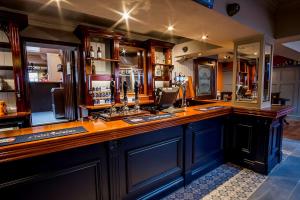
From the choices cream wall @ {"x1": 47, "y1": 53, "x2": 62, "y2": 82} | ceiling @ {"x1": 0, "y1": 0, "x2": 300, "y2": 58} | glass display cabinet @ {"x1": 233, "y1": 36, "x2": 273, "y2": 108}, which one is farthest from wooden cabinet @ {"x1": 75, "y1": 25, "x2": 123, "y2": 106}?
cream wall @ {"x1": 47, "y1": 53, "x2": 62, "y2": 82}

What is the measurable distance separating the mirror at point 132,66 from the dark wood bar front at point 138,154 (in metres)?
2.32

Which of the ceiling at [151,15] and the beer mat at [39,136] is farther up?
the ceiling at [151,15]

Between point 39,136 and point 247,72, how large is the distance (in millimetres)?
3527

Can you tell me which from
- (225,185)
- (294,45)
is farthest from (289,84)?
(225,185)

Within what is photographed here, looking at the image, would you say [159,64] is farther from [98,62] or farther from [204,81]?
[204,81]

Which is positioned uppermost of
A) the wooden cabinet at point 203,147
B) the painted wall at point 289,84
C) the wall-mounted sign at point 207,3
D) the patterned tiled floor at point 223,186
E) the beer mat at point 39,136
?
the wall-mounted sign at point 207,3

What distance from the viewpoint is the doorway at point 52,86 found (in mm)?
4577

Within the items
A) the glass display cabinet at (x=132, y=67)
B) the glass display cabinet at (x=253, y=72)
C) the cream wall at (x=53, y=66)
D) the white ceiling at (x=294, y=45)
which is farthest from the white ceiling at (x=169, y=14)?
the cream wall at (x=53, y=66)

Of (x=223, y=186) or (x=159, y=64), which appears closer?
(x=223, y=186)

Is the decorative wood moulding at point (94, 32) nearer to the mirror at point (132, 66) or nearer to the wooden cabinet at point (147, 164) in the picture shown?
the mirror at point (132, 66)

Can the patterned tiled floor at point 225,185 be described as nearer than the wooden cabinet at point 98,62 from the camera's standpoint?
Yes

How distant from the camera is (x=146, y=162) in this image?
6.61 ft

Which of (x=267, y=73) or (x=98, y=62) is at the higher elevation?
(x=98, y=62)

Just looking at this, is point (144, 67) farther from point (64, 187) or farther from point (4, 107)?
point (64, 187)
